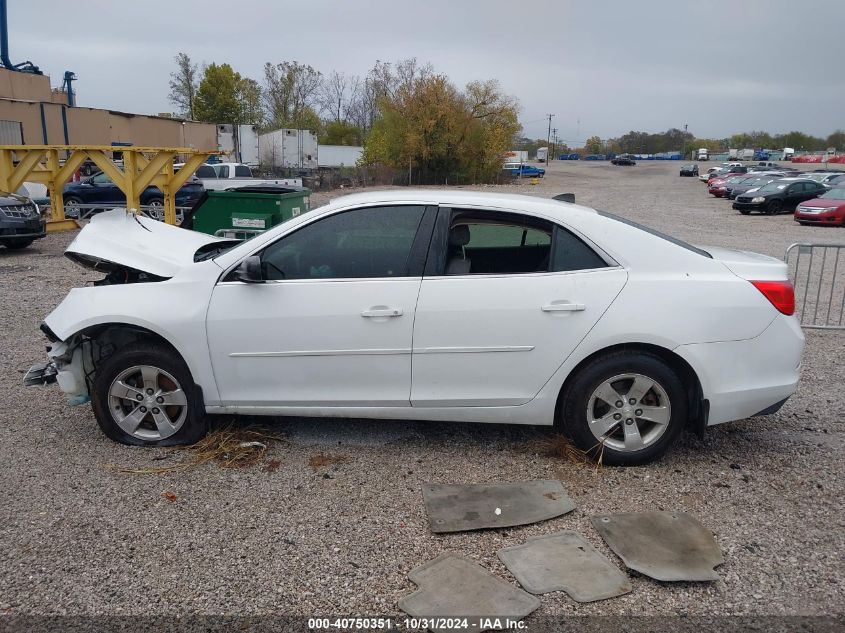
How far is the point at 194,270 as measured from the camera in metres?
4.51

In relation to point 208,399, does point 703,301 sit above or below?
above

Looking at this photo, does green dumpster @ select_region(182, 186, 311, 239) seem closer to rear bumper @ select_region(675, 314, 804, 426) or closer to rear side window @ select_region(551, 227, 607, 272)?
rear side window @ select_region(551, 227, 607, 272)

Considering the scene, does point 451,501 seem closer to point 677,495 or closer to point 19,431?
point 677,495

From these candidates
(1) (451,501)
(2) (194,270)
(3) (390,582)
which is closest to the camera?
(3) (390,582)

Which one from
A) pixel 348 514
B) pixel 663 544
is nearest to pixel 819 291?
pixel 663 544

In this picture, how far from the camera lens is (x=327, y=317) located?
4.30 metres

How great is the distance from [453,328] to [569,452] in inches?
45.5

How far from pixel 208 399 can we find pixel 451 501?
1.74m

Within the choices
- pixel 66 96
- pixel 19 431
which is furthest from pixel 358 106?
pixel 19 431

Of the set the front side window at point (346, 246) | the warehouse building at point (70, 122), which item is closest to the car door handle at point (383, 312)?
the front side window at point (346, 246)

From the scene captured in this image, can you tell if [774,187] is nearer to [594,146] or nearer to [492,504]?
[492,504]

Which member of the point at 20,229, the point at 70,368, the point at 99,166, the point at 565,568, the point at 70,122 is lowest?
the point at 565,568

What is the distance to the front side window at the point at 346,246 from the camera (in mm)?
4406

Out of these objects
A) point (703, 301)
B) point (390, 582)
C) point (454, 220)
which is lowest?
point (390, 582)
